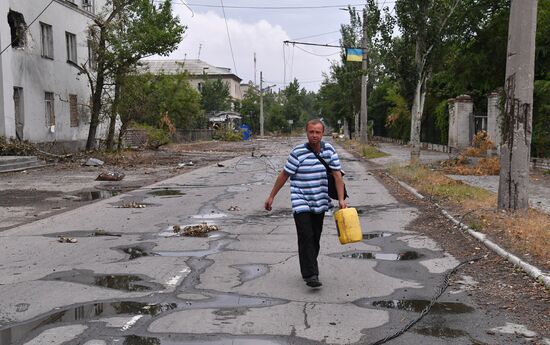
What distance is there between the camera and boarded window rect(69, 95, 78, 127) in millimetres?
32531

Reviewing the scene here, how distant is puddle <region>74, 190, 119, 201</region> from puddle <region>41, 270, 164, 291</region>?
805cm

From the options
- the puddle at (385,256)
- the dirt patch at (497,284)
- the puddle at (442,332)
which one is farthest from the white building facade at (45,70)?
the puddle at (442,332)

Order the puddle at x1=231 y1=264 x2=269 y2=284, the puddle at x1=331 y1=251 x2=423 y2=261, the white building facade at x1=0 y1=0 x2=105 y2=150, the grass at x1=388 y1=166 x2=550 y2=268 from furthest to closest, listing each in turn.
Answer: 1. the white building facade at x1=0 y1=0 x2=105 y2=150
2. the puddle at x1=331 y1=251 x2=423 y2=261
3. the grass at x1=388 y1=166 x2=550 y2=268
4. the puddle at x1=231 y1=264 x2=269 y2=284

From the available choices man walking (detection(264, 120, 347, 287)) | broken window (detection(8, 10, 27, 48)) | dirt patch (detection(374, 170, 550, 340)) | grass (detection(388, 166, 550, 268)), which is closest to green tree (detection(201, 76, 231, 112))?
broken window (detection(8, 10, 27, 48))

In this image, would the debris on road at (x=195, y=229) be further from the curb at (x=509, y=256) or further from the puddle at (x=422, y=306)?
the puddle at (x=422, y=306)

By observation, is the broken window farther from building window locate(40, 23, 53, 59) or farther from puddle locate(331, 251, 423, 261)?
puddle locate(331, 251, 423, 261)

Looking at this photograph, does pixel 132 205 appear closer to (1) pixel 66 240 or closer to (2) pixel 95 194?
(2) pixel 95 194

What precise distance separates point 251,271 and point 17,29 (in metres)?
24.1

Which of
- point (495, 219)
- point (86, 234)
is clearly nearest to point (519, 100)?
point (495, 219)

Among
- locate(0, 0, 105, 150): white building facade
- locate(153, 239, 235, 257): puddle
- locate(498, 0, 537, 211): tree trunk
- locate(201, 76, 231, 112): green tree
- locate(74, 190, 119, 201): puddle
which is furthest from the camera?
locate(201, 76, 231, 112): green tree

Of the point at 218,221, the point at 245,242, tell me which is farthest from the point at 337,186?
the point at 218,221

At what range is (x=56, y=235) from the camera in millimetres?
9492

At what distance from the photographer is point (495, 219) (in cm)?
950

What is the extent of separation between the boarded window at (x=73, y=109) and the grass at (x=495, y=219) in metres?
23.2
